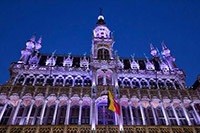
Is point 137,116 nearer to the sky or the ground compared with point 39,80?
nearer to the ground

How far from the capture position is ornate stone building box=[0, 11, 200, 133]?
70.3 feet

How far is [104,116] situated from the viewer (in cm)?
2327

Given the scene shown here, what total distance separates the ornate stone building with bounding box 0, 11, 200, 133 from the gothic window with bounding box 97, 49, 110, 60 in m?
A: 0.19

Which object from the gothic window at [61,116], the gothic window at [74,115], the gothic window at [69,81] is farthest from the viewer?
the gothic window at [69,81]

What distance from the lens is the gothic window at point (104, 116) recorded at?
22.9 meters

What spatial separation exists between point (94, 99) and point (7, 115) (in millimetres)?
12446

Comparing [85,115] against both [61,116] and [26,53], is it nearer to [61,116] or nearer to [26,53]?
[61,116]

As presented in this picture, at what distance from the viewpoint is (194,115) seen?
81.9ft

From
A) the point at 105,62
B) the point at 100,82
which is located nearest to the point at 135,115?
the point at 100,82

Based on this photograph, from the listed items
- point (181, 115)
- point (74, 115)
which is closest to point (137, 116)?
point (181, 115)

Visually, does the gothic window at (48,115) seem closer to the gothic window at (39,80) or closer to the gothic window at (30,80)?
the gothic window at (39,80)

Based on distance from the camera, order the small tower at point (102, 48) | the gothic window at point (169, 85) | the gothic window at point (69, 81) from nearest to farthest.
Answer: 1. the gothic window at point (69, 81)
2. the gothic window at point (169, 85)
3. the small tower at point (102, 48)

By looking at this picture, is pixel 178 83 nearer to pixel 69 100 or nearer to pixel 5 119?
pixel 69 100

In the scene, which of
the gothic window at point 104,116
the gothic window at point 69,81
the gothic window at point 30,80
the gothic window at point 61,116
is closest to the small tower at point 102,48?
the gothic window at point 69,81
